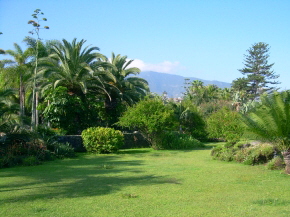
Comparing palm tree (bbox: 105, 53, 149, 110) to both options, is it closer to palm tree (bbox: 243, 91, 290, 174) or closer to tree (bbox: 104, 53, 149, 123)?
tree (bbox: 104, 53, 149, 123)

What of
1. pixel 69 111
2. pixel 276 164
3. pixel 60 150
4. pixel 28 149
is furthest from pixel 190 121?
pixel 276 164

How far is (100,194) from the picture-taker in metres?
8.91

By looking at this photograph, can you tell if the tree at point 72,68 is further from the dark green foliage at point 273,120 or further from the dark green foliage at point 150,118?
the dark green foliage at point 273,120

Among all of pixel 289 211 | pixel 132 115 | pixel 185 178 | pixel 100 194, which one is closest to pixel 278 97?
pixel 185 178

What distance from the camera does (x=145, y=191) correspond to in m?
9.29

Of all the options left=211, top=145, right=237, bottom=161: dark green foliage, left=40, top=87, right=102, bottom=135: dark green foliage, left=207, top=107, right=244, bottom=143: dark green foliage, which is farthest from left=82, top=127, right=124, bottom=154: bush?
left=207, top=107, right=244, bottom=143: dark green foliage

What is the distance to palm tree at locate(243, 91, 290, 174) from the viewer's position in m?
11.7

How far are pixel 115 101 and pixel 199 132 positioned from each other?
8.40m

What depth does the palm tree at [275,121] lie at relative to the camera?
11.7 m

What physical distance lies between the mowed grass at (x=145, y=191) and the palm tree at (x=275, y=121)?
3.82 ft

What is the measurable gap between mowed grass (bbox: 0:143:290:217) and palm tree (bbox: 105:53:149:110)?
15.0 m

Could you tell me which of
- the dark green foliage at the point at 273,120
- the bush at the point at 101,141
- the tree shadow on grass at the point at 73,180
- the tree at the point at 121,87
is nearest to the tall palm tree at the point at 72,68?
the tree at the point at 121,87

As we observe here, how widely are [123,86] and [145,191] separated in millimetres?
20795

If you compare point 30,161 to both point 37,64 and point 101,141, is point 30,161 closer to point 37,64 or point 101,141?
point 101,141
